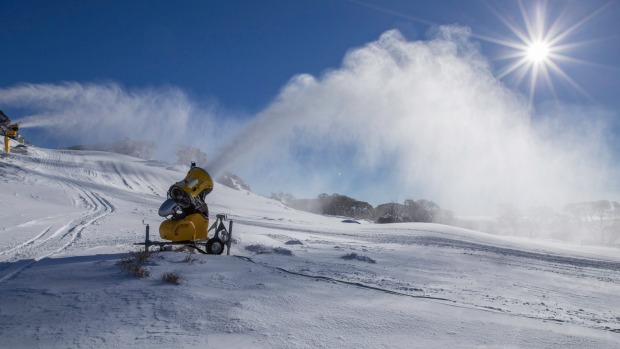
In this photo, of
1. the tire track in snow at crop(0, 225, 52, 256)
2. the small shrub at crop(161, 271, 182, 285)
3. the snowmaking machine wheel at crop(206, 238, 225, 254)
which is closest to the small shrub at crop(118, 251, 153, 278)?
the small shrub at crop(161, 271, 182, 285)

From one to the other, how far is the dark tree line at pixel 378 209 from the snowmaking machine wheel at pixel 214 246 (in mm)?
53101

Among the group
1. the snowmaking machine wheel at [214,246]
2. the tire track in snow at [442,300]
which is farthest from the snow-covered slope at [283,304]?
the snowmaking machine wheel at [214,246]

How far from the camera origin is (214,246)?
31.6 feet

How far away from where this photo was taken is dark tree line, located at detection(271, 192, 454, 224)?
73.9m

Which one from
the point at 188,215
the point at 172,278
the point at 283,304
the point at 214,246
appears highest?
the point at 188,215

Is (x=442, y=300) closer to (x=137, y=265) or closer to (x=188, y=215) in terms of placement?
(x=137, y=265)

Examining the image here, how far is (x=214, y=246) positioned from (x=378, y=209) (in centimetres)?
7715

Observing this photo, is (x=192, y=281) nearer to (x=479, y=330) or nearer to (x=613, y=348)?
(x=479, y=330)

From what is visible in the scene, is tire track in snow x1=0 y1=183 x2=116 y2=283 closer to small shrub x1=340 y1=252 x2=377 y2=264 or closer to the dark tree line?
small shrub x1=340 y1=252 x2=377 y2=264

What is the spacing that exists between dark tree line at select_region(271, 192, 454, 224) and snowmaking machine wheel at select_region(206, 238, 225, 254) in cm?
5310

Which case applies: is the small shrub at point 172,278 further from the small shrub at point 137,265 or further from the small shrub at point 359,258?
the small shrub at point 359,258

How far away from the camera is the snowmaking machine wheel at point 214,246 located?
376 inches

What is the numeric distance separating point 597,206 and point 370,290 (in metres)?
71.1

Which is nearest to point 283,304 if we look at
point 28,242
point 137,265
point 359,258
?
point 137,265
